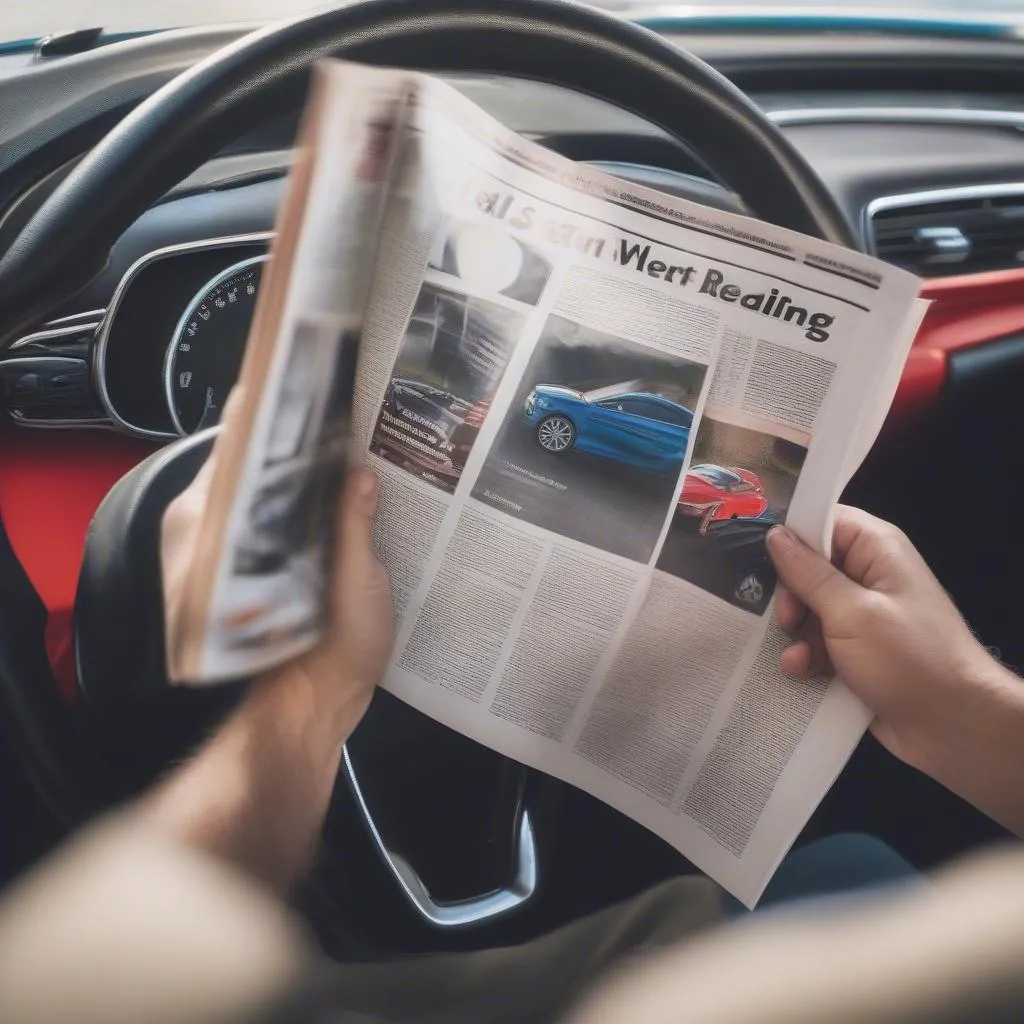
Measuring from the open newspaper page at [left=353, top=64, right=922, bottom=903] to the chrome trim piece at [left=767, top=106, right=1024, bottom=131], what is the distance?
59 cm

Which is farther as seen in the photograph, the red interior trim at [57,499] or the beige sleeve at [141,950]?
the red interior trim at [57,499]

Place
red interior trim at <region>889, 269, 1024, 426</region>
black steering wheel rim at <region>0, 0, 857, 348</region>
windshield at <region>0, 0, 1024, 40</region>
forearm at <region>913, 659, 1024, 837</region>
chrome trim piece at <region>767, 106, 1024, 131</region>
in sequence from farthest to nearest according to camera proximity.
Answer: chrome trim piece at <region>767, 106, 1024, 131</region>, windshield at <region>0, 0, 1024, 40</region>, red interior trim at <region>889, 269, 1024, 426</region>, forearm at <region>913, 659, 1024, 837</region>, black steering wheel rim at <region>0, 0, 857, 348</region>

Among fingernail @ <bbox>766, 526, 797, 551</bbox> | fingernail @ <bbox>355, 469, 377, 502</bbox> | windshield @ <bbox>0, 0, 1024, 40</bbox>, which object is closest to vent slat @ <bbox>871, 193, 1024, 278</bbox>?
windshield @ <bbox>0, 0, 1024, 40</bbox>

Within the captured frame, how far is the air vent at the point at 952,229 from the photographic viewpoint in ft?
3.34

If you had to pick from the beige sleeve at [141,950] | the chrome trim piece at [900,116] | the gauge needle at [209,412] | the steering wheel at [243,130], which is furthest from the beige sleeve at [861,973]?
the chrome trim piece at [900,116]

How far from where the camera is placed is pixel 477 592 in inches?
26.2

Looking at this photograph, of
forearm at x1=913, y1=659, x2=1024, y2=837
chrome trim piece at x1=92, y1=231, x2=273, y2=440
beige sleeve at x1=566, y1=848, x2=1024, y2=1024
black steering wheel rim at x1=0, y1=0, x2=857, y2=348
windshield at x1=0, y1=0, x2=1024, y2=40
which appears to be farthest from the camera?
windshield at x1=0, y1=0, x2=1024, y2=40

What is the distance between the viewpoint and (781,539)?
2.05 feet

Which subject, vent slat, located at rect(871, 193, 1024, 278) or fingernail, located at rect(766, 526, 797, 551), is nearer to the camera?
fingernail, located at rect(766, 526, 797, 551)

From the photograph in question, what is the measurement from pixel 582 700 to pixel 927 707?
0.21m

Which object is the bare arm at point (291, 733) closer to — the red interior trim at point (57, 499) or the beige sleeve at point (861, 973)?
the red interior trim at point (57, 499)

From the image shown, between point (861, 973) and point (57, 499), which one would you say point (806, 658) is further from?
point (57, 499)

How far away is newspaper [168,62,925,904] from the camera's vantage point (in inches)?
23.1

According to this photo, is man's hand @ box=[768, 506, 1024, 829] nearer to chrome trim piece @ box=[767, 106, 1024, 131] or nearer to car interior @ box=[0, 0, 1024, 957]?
car interior @ box=[0, 0, 1024, 957]
